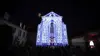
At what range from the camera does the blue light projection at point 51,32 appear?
12.3 feet

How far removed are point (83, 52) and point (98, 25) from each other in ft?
4.17

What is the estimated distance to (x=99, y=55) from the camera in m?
3.27

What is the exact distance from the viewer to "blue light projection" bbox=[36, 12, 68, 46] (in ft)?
12.3

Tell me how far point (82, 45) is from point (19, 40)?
7.53 ft

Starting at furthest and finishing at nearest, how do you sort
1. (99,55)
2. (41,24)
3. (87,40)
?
(41,24)
(87,40)
(99,55)

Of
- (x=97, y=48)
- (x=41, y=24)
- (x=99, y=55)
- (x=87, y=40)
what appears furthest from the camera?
(x=41, y=24)

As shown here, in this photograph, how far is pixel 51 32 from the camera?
391cm

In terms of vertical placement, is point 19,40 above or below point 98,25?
below

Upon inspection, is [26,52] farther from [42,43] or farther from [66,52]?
[66,52]

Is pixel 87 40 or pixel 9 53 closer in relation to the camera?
pixel 9 53

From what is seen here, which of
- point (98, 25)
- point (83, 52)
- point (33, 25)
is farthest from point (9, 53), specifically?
point (98, 25)

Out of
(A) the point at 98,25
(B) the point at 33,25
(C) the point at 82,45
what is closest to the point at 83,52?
(C) the point at 82,45

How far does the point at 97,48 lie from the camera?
351 cm

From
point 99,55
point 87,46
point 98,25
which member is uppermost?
point 98,25
